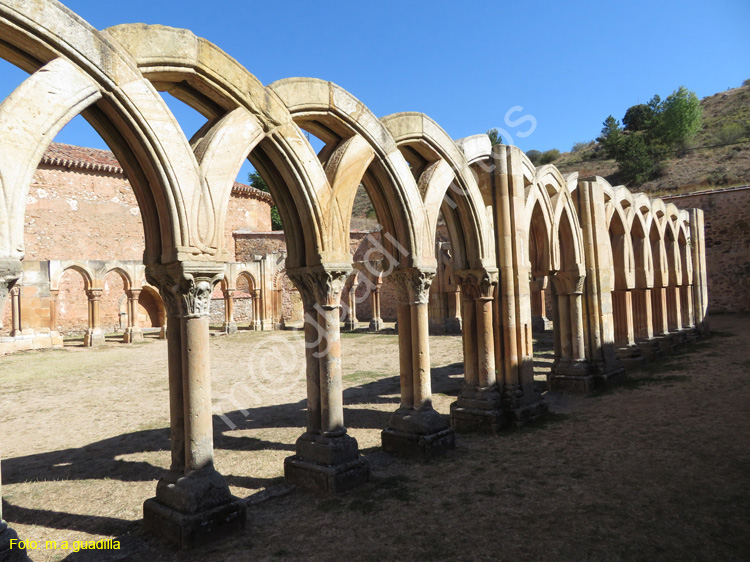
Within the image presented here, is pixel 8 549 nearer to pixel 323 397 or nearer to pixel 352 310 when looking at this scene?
pixel 323 397

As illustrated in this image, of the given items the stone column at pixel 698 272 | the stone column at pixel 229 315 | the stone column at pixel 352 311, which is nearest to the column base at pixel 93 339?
the stone column at pixel 229 315

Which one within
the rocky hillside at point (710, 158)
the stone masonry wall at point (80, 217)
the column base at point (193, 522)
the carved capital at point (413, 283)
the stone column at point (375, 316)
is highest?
the rocky hillside at point (710, 158)

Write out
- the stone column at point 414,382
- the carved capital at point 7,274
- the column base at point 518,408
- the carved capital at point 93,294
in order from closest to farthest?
the carved capital at point 7,274 → the stone column at point 414,382 → the column base at point 518,408 → the carved capital at point 93,294

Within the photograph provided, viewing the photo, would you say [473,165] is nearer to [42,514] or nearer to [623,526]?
[623,526]

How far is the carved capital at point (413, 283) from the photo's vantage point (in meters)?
5.92

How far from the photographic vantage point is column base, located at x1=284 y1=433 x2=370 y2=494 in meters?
4.74

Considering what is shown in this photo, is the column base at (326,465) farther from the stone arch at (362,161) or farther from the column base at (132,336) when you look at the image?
the column base at (132,336)

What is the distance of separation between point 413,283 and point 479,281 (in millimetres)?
1346

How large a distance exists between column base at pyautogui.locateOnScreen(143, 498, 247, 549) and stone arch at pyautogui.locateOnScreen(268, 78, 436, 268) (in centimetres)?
267

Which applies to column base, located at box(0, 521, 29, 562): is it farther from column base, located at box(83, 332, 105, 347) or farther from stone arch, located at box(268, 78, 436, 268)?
column base, located at box(83, 332, 105, 347)

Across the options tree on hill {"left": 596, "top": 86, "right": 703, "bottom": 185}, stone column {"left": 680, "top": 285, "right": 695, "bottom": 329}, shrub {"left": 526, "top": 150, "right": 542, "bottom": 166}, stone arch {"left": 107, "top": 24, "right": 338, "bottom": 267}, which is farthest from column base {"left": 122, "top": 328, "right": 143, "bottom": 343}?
shrub {"left": 526, "top": 150, "right": 542, "bottom": 166}

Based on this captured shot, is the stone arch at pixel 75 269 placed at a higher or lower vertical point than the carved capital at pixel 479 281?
higher

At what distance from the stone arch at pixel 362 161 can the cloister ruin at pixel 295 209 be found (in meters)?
0.02

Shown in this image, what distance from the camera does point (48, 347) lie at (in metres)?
19.8
